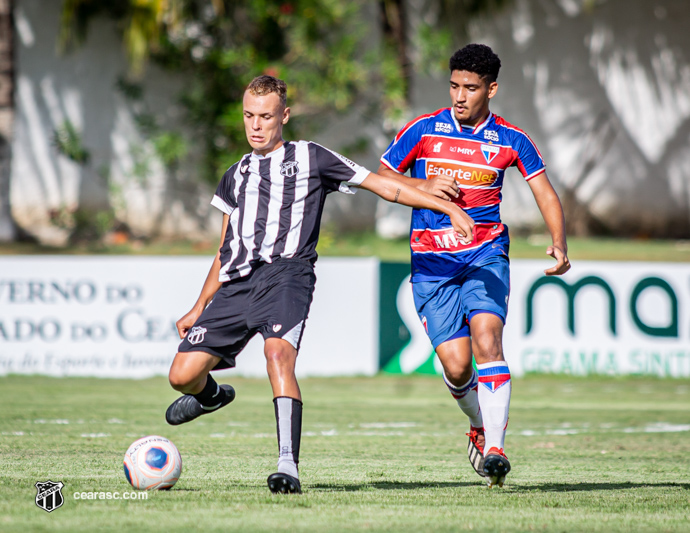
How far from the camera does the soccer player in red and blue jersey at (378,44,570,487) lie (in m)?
5.48

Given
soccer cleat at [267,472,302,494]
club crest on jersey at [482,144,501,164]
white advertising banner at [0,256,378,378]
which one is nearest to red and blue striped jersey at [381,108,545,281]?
club crest on jersey at [482,144,501,164]

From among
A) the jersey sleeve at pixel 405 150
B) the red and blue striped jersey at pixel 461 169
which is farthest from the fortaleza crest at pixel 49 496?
the jersey sleeve at pixel 405 150

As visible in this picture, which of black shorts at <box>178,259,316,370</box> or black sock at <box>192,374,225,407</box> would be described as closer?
black shorts at <box>178,259,316,370</box>

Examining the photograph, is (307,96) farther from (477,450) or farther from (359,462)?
(477,450)

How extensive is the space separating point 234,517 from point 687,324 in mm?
9785

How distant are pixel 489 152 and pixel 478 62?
519mm

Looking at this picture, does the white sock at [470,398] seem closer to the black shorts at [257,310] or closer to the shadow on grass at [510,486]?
the shadow on grass at [510,486]

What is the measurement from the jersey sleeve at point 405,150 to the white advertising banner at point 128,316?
6.73m

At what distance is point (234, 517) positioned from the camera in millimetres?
3934

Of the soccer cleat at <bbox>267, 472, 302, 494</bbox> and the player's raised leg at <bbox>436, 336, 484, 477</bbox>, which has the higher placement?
the player's raised leg at <bbox>436, 336, 484, 477</bbox>

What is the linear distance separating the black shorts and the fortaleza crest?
0.99 meters

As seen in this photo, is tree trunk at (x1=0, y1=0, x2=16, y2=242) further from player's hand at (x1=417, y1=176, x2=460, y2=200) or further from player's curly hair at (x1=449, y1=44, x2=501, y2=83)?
player's hand at (x1=417, y1=176, x2=460, y2=200)

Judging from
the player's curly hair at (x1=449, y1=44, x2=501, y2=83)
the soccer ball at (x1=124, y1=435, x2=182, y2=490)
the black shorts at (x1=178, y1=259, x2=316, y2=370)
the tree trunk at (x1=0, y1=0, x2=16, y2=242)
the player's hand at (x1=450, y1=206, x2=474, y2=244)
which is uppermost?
the tree trunk at (x1=0, y1=0, x2=16, y2=242)

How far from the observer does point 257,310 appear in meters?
4.96
